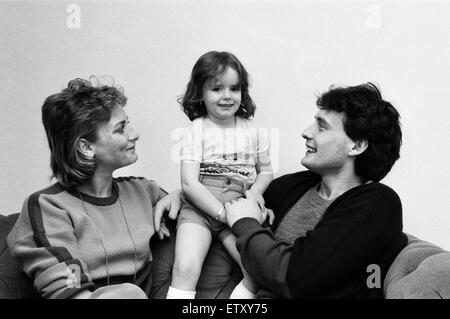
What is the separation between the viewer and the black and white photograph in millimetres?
1618

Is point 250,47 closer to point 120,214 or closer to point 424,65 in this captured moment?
point 424,65

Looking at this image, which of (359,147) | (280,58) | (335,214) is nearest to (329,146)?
(359,147)

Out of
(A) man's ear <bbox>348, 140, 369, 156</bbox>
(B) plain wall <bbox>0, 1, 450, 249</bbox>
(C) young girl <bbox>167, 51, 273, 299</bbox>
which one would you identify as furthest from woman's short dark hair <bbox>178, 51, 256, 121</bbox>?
(A) man's ear <bbox>348, 140, 369, 156</bbox>

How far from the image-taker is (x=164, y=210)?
1992 mm

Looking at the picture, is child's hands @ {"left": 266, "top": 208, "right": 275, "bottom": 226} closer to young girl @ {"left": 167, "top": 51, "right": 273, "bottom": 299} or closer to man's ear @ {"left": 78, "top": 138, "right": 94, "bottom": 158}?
young girl @ {"left": 167, "top": 51, "right": 273, "bottom": 299}

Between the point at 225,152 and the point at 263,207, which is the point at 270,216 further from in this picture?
the point at 225,152

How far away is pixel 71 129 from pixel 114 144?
0.14 meters

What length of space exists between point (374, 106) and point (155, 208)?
2.74ft

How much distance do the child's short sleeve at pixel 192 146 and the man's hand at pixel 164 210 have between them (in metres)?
0.16

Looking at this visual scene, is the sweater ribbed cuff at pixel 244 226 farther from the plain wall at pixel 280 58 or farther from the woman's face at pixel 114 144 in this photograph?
the plain wall at pixel 280 58

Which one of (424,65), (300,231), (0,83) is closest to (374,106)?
(300,231)

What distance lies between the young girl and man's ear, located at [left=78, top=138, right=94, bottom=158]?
0.34m

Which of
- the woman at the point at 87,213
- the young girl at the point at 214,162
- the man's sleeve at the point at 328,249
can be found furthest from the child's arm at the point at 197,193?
the man's sleeve at the point at 328,249

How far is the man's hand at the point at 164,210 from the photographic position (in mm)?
1929
